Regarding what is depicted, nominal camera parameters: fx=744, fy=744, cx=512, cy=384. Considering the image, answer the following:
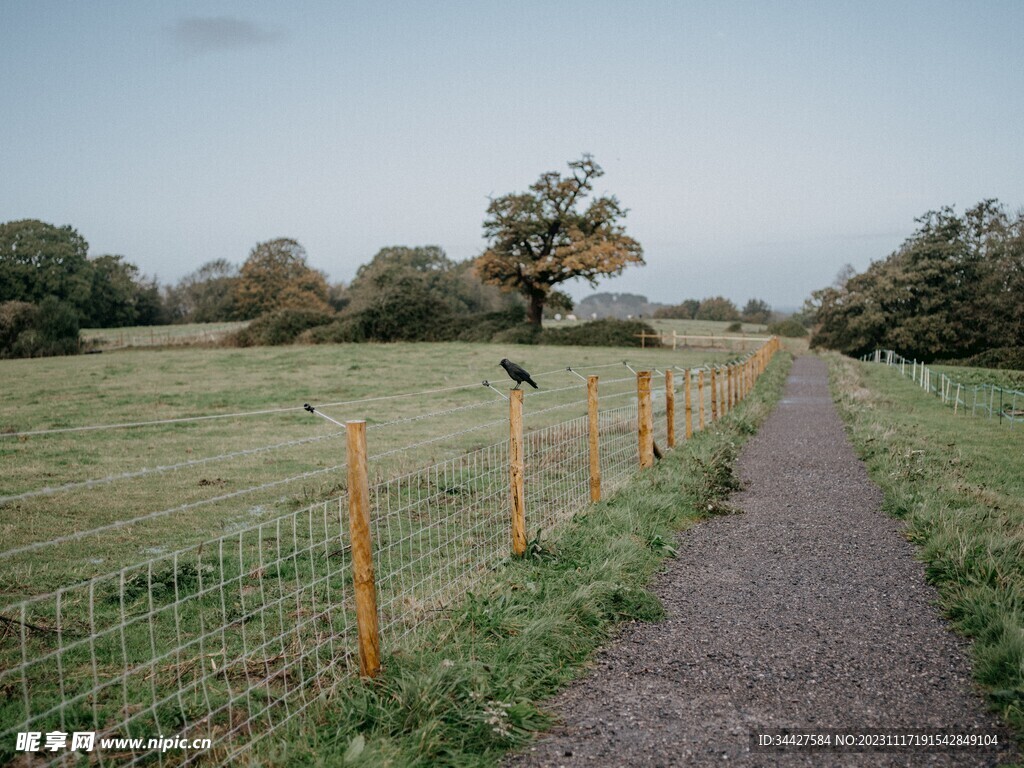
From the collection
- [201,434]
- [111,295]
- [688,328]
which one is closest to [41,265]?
[111,295]

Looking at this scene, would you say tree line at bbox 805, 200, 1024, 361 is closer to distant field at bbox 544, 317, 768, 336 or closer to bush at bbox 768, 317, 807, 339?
distant field at bbox 544, 317, 768, 336

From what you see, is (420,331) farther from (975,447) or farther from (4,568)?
(4,568)

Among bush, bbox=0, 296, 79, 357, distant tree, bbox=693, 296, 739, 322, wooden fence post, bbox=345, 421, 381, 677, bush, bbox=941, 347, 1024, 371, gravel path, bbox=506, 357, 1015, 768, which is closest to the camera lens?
gravel path, bbox=506, 357, 1015, 768

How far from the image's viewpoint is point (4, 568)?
639 cm

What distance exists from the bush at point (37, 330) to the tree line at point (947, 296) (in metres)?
50.6

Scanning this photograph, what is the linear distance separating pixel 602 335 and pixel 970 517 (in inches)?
1652

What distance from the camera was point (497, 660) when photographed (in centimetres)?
401

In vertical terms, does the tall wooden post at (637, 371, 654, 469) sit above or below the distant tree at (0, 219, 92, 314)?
below

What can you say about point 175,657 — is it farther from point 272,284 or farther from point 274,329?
point 272,284

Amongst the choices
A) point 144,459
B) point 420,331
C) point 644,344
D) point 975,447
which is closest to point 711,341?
point 644,344

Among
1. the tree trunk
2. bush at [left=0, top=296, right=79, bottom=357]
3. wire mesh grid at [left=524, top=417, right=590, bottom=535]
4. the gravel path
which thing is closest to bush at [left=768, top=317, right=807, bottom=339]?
the tree trunk

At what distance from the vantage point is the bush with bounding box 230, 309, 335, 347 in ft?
155

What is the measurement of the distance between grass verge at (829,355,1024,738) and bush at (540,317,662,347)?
32185 millimetres

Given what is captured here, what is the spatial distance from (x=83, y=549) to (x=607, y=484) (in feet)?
18.4
